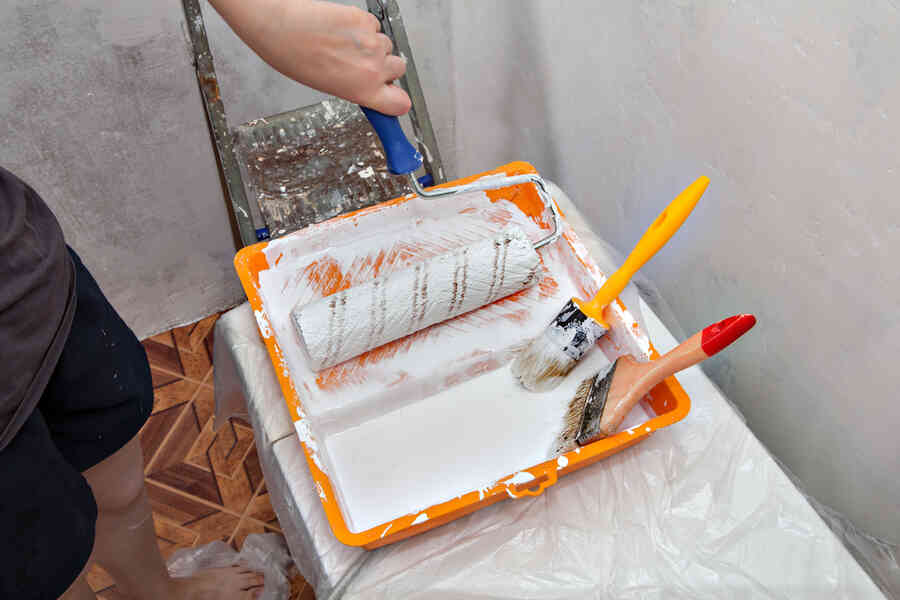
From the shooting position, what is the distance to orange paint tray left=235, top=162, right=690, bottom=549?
709 mm

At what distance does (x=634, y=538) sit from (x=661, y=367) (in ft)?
0.64

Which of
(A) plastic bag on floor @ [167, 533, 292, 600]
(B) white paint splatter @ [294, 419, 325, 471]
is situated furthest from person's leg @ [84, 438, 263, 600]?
(B) white paint splatter @ [294, 419, 325, 471]

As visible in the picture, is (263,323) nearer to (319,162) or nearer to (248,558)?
(319,162)

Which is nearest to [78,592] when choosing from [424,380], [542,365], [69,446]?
[69,446]

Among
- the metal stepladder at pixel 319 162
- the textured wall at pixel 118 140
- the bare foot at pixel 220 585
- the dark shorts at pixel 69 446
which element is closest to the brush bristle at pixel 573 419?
the metal stepladder at pixel 319 162

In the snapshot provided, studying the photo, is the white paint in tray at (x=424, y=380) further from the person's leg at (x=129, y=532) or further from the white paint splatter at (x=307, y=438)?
the person's leg at (x=129, y=532)

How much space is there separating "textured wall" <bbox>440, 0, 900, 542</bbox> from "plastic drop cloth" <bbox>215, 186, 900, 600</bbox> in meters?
0.12

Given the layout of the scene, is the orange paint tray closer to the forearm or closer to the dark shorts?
the dark shorts

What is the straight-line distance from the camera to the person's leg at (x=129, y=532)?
824mm

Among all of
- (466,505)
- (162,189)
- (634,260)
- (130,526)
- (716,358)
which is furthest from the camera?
(162,189)

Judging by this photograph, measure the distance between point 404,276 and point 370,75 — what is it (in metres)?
0.25

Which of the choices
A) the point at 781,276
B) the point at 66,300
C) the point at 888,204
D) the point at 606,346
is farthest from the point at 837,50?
the point at 66,300

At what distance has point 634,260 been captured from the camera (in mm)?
772

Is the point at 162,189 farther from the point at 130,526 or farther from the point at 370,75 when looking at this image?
the point at 370,75
